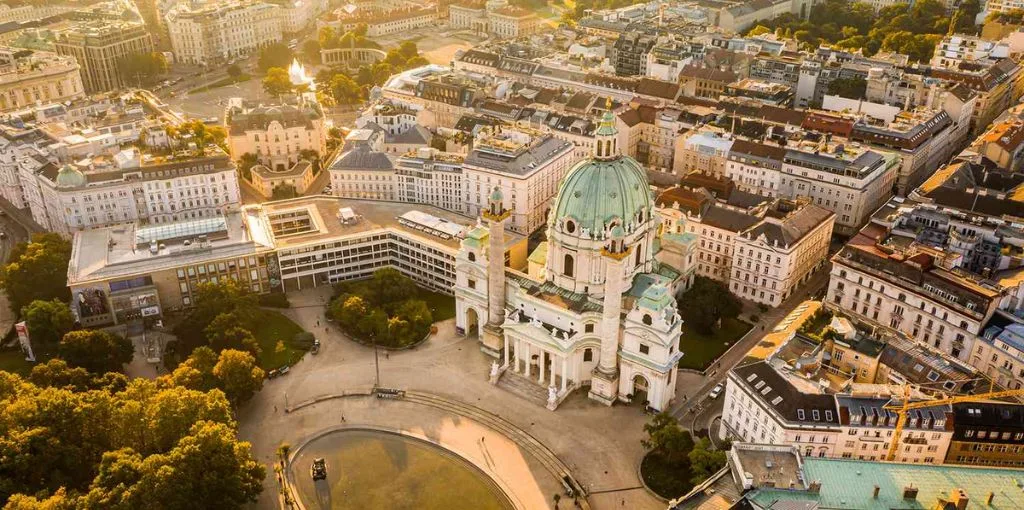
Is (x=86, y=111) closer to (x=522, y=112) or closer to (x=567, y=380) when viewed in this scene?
(x=522, y=112)

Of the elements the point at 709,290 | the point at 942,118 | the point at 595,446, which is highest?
the point at 942,118

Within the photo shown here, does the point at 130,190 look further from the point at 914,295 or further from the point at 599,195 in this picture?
the point at 914,295

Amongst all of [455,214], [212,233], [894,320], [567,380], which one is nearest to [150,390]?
[212,233]

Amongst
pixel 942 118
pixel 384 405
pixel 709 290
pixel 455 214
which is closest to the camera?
pixel 384 405

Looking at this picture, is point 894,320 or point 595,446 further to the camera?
point 894,320

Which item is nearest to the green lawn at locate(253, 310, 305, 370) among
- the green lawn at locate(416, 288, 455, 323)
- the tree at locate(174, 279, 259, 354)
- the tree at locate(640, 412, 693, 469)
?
the tree at locate(174, 279, 259, 354)

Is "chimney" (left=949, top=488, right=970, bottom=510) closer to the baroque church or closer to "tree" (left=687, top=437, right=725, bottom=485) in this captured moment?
"tree" (left=687, top=437, right=725, bottom=485)

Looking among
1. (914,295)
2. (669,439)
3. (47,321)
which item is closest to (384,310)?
(47,321)
